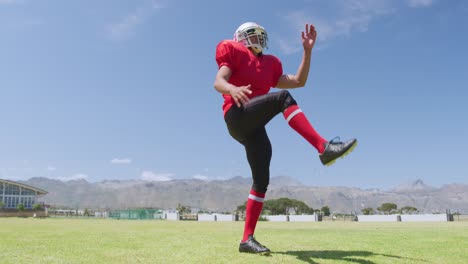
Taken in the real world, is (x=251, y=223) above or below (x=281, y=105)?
below

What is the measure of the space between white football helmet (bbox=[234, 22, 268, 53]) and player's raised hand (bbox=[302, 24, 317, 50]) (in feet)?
1.71

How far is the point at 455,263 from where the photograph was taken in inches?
155

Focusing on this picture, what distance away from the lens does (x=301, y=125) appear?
422cm

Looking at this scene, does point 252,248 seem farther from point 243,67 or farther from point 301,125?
point 243,67

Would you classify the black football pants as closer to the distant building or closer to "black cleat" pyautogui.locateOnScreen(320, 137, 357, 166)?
"black cleat" pyautogui.locateOnScreen(320, 137, 357, 166)

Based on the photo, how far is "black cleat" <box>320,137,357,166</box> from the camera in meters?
3.83

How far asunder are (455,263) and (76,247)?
13.9ft

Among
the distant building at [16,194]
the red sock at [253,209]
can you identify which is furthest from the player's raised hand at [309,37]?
the distant building at [16,194]

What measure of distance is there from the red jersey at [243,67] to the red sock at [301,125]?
0.70 meters

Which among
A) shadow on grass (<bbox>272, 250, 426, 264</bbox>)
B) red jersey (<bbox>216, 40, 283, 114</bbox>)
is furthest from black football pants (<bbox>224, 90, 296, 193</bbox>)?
shadow on grass (<bbox>272, 250, 426, 264</bbox>)

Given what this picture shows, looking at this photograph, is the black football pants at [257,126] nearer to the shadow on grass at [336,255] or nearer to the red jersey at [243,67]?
the red jersey at [243,67]

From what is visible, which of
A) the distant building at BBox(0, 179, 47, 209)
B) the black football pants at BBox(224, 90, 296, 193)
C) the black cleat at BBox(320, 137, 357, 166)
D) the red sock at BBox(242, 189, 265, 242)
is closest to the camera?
the black cleat at BBox(320, 137, 357, 166)

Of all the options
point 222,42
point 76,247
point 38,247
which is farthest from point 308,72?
point 38,247

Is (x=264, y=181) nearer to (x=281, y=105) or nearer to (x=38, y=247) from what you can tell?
(x=281, y=105)
